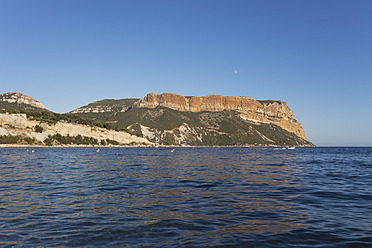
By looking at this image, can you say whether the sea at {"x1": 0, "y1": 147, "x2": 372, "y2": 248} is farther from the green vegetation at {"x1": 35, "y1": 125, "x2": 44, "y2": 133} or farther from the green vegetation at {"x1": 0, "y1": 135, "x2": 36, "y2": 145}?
the green vegetation at {"x1": 35, "y1": 125, "x2": 44, "y2": 133}

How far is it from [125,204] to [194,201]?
A: 4193mm

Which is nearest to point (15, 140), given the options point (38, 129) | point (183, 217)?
point (38, 129)

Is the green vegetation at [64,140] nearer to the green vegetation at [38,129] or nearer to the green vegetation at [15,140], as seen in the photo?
the green vegetation at [38,129]

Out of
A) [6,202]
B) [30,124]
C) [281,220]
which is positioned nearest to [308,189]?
[281,220]

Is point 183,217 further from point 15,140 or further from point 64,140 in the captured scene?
point 64,140

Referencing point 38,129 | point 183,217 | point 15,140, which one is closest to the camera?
point 183,217

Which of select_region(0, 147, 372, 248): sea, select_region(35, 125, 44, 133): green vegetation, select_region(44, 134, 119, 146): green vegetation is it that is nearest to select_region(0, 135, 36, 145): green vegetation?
select_region(35, 125, 44, 133): green vegetation

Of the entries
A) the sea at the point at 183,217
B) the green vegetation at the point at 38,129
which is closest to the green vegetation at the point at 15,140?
the green vegetation at the point at 38,129

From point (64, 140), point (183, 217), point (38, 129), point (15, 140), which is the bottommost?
point (15, 140)

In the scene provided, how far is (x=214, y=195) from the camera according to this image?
58.9 ft

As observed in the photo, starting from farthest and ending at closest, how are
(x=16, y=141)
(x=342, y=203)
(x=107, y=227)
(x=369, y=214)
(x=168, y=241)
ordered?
1. (x=16, y=141)
2. (x=342, y=203)
3. (x=369, y=214)
4. (x=107, y=227)
5. (x=168, y=241)

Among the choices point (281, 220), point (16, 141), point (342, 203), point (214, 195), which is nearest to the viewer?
point (281, 220)

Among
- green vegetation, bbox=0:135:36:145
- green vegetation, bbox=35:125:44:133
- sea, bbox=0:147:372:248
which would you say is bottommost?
green vegetation, bbox=0:135:36:145

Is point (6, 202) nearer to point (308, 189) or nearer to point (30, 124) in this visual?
point (308, 189)
